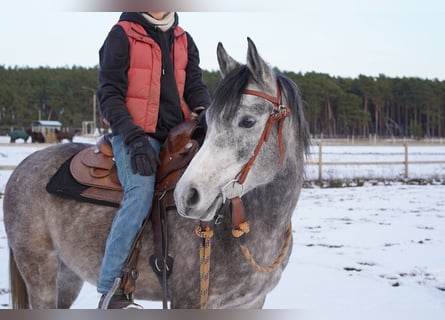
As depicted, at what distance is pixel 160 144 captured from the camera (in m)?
1.82


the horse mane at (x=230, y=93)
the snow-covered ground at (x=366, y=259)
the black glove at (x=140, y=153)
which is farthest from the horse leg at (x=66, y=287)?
the horse mane at (x=230, y=93)

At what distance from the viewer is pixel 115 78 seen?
5.54 feet

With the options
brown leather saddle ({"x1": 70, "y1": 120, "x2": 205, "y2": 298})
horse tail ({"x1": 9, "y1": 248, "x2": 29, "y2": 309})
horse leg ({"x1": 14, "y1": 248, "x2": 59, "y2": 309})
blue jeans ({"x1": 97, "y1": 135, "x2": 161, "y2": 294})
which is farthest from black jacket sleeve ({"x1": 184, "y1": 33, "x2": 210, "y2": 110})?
horse tail ({"x1": 9, "y1": 248, "x2": 29, "y2": 309})

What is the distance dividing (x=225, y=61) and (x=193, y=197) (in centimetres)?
62

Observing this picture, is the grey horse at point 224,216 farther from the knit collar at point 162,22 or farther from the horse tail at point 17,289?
the knit collar at point 162,22

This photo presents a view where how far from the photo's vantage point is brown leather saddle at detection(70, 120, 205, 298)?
1.64 meters

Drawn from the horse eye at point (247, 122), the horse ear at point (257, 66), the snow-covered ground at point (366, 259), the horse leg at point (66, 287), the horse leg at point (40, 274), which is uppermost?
the horse ear at point (257, 66)

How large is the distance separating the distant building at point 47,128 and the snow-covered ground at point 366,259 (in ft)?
0.90

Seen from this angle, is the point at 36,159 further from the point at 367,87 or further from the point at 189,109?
the point at 367,87

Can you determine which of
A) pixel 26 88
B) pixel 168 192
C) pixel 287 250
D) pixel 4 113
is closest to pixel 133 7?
pixel 168 192

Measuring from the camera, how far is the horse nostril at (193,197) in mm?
1380

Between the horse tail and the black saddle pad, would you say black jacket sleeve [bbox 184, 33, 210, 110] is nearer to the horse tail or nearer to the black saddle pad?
the black saddle pad

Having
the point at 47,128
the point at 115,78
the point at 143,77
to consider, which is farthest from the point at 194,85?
the point at 47,128

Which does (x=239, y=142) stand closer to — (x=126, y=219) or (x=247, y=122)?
(x=247, y=122)
